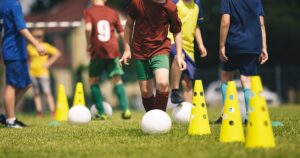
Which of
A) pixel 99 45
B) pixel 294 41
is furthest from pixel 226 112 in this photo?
pixel 294 41

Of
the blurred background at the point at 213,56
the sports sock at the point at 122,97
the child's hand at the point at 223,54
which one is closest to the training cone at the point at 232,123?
the child's hand at the point at 223,54

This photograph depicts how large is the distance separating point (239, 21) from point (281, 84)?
84.9 feet

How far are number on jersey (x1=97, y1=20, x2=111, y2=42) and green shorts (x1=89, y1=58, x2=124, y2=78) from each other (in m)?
0.43

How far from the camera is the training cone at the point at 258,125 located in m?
5.56

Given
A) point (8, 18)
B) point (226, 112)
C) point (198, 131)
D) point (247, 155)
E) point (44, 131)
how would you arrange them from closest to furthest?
point (247, 155) → point (226, 112) → point (198, 131) → point (44, 131) → point (8, 18)

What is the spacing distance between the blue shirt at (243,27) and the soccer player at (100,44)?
3.47 meters

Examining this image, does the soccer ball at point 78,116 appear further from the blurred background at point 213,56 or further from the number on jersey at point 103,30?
the blurred background at point 213,56

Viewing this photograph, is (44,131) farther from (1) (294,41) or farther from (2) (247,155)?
(1) (294,41)

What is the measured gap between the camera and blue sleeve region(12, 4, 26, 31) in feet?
30.2

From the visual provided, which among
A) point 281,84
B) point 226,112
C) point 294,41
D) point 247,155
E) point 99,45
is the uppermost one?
point 247,155

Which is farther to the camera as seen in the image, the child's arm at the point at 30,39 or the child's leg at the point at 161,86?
the child's arm at the point at 30,39

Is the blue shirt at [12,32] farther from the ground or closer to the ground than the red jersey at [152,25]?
closer to the ground

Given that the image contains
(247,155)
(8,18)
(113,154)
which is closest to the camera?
(247,155)

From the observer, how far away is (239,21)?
862 cm
